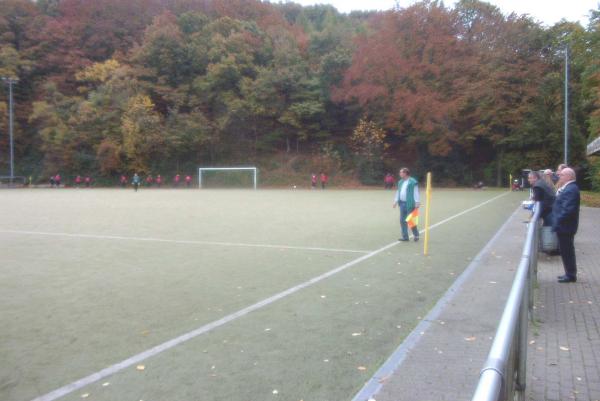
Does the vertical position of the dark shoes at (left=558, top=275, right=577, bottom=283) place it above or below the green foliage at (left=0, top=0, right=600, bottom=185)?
below

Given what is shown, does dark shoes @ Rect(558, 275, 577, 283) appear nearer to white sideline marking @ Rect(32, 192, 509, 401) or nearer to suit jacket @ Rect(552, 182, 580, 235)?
suit jacket @ Rect(552, 182, 580, 235)

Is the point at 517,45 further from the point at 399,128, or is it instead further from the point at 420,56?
the point at 399,128

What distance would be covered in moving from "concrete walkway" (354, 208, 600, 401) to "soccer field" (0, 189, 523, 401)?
24cm

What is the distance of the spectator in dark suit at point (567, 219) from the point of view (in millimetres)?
7406

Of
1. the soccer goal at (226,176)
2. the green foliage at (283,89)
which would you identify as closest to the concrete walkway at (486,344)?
the green foliage at (283,89)

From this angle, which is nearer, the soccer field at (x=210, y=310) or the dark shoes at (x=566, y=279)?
the soccer field at (x=210, y=310)

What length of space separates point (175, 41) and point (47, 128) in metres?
17.5

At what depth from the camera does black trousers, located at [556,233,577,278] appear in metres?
7.50

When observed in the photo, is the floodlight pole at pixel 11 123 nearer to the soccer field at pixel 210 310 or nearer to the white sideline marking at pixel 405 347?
the soccer field at pixel 210 310

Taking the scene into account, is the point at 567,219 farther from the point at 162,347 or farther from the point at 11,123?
the point at 11,123

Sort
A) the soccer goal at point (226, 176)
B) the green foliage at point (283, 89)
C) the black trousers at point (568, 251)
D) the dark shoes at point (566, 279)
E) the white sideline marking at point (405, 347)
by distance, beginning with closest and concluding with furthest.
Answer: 1. the white sideline marking at point (405, 347)
2. the black trousers at point (568, 251)
3. the dark shoes at point (566, 279)
4. the green foliage at point (283, 89)
5. the soccer goal at point (226, 176)

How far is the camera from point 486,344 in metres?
4.88

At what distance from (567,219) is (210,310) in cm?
546

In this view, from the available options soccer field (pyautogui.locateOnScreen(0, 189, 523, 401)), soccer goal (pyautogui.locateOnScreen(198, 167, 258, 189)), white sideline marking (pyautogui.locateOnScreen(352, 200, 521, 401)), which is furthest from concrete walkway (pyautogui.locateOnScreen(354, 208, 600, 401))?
soccer goal (pyautogui.locateOnScreen(198, 167, 258, 189))
